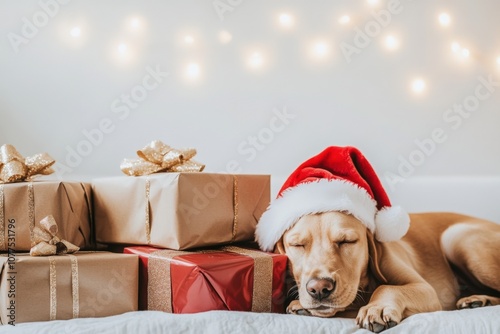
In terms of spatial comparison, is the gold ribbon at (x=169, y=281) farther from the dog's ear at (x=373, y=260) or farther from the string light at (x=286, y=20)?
the string light at (x=286, y=20)

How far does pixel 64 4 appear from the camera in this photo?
1983mm

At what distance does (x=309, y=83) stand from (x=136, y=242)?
1093 millimetres

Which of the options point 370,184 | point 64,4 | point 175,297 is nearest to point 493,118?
point 370,184

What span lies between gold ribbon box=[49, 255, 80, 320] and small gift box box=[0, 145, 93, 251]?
16 cm

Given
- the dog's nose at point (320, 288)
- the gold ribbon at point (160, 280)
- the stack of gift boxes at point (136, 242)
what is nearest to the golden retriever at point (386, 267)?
the dog's nose at point (320, 288)

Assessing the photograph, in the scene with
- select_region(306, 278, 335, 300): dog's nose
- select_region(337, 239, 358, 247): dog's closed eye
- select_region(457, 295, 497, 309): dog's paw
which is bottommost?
select_region(457, 295, 497, 309): dog's paw

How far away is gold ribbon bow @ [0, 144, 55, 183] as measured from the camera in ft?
4.38

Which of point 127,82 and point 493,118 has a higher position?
point 127,82

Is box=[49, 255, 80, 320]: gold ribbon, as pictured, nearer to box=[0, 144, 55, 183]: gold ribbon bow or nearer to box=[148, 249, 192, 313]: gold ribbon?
box=[148, 249, 192, 313]: gold ribbon

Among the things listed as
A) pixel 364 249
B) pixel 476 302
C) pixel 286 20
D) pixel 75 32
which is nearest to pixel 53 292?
pixel 364 249

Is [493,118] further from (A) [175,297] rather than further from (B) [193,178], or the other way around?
(A) [175,297]

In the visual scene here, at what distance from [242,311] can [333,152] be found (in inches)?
22.6

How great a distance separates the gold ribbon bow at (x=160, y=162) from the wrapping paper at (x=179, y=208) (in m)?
0.05

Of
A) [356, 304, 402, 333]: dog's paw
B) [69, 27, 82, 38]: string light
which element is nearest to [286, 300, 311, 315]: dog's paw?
[356, 304, 402, 333]: dog's paw
